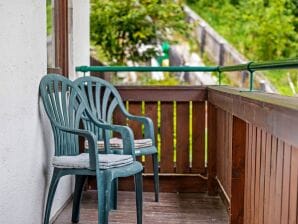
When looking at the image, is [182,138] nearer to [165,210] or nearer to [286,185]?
[165,210]

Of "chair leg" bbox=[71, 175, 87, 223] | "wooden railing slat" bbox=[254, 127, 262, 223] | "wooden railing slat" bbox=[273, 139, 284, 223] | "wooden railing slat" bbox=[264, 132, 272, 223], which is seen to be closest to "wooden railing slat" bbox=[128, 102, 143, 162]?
"chair leg" bbox=[71, 175, 87, 223]

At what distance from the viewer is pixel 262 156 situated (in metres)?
2.10

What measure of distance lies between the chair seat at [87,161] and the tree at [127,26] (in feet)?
15.1

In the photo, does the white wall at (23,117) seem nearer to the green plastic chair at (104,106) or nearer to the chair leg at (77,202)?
the chair leg at (77,202)

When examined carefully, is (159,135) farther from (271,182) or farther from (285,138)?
(285,138)

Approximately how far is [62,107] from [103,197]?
0.76 m

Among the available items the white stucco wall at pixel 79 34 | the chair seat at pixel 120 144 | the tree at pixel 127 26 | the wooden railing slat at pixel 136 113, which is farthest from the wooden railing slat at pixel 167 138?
the tree at pixel 127 26

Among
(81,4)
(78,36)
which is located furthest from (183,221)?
(81,4)

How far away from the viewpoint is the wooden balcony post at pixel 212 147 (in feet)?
13.1

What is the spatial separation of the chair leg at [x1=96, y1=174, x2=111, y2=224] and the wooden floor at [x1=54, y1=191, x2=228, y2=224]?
588 millimetres

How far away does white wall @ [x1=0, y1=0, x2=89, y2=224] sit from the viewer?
7.64 feet

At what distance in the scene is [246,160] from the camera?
8.29ft

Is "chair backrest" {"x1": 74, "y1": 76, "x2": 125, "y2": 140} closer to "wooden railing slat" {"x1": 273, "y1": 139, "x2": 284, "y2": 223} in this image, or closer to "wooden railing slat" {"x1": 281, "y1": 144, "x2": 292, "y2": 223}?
"wooden railing slat" {"x1": 273, "y1": 139, "x2": 284, "y2": 223}

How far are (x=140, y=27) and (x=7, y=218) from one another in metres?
5.40
